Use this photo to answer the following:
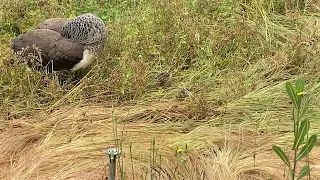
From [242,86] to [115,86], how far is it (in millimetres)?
869

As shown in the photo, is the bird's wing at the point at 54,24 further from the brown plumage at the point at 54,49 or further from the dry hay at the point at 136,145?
the dry hay at the point at 136,145

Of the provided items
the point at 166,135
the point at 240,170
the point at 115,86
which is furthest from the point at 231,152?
the point at 115,86

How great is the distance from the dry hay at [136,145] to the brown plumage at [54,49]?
38 centimetres

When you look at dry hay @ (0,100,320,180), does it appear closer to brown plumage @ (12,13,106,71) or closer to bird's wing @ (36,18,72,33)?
brown plumage @ (12,13,106,71)

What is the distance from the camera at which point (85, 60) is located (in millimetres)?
3902

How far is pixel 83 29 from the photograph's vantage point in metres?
3.95

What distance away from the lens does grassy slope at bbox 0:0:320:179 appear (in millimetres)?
3246

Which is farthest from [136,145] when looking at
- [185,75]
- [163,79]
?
[185,75]

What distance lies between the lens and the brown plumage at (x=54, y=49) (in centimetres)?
384

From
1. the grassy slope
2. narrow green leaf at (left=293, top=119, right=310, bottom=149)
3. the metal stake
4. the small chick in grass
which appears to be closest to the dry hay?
the grassy slope

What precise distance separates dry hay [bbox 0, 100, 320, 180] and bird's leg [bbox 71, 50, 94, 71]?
0.35 metres

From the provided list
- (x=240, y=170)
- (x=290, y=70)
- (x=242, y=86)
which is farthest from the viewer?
(x=290, y=70)

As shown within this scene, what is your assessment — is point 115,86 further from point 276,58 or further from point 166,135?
point 276,58

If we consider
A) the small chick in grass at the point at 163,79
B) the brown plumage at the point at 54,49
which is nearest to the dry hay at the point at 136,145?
the small chick in grass at the point at 163,79
